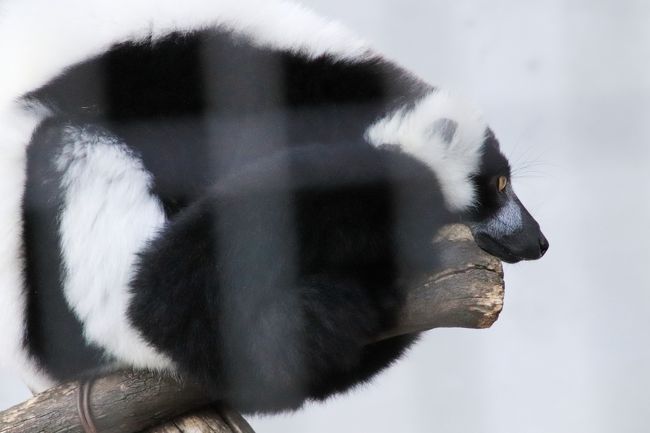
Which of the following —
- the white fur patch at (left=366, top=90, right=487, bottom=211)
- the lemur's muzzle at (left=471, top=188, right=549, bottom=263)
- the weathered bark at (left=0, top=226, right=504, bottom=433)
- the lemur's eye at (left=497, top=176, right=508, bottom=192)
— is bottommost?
the weathered bark at (left=0, top=226, right=504, bottom=433)

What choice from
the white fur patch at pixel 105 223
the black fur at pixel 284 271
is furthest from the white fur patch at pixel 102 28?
the black fur at pixel 284 271

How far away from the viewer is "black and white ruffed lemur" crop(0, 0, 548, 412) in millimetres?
1017

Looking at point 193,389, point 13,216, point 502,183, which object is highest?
point 502,183

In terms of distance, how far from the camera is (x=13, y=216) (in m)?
1.07

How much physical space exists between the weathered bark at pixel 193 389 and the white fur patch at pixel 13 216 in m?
0.10

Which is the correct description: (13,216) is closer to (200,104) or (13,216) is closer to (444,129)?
(200,104)

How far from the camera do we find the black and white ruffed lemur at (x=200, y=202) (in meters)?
1.02

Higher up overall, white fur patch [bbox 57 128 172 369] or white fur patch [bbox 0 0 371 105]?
white fur patch [bbox 0 0 371 105]

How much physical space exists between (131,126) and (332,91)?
28 cm

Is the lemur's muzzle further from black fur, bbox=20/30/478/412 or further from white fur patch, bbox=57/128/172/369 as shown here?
white fur patch, bbox=57/128/172/369

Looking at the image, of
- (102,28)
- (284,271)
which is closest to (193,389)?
(284,271)

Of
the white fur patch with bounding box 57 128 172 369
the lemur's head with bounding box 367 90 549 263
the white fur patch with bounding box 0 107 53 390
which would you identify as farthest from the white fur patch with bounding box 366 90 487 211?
the white fur patch with bounding box 0 107 53 390

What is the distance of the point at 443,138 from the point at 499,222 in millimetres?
144

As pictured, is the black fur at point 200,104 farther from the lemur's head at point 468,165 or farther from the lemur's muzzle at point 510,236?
the lemur's muzzle at point 510,236
